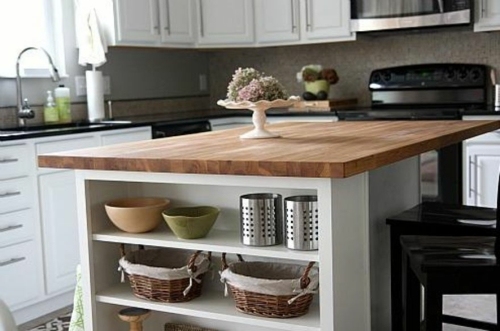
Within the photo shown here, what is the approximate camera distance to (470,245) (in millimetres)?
2102

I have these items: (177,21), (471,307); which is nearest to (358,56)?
(177,21)

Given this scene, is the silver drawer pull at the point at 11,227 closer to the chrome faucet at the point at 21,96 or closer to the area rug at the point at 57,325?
the area rug at the point at 57,325

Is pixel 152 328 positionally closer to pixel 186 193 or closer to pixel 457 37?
pixel 186 193

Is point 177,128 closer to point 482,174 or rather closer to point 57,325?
point 57,325

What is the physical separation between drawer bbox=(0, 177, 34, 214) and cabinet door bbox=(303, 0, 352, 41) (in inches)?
93.4

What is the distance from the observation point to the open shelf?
6.57 feet

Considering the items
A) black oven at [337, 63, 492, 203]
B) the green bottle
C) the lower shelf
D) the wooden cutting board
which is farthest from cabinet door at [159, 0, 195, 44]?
the lower shelf

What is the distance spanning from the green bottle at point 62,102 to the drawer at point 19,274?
3.82 feet

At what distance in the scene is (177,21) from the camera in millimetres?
5035

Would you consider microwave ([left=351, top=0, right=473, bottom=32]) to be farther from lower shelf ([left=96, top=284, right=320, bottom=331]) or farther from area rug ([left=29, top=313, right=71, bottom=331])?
lower shelf ([left=96, top=284, right=320, bottom=331])

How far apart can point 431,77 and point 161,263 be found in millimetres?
2942

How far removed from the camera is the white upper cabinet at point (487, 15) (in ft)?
14.3

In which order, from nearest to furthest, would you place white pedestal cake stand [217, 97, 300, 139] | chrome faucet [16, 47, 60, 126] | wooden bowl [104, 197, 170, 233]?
wooden bowl [104, 197, 170, 233] < white pedestal cake stand [217, 97, 300, 139] < chrome faucet [16, 47, 60, 126]

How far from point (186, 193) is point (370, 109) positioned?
8.30 ft
